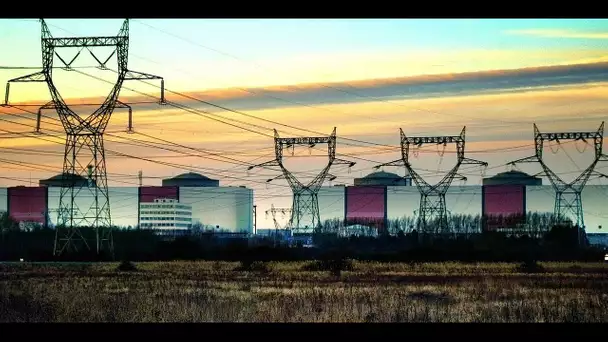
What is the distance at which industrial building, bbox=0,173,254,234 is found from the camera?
4139 inches

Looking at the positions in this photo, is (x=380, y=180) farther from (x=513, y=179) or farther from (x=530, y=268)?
Result: (x=530, y=268)

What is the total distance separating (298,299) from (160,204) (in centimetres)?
8704

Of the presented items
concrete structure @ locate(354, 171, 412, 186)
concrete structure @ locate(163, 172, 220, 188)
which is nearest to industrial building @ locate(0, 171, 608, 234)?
concrete structure @ locate(163, 172, 220, 188)

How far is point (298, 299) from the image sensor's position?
25.6 metres

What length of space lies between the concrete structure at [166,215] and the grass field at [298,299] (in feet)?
222

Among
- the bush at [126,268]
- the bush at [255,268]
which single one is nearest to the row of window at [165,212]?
the bush at [255,268]

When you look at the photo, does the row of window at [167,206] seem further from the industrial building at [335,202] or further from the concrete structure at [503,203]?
the concrete structure at [503,203]

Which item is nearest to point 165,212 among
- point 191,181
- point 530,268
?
point 191,181

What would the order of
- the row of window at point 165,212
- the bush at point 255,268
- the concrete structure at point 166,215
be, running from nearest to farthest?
1. the bush at point 255,268
2. the concrete structure at point 166,215
3. the row of window at point 165,212

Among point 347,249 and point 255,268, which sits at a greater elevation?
point 347,249

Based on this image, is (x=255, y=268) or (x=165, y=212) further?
(x=165, y=212)

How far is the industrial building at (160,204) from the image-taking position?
105125mm

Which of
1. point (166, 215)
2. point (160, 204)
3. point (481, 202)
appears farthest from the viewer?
point (160, 204)
